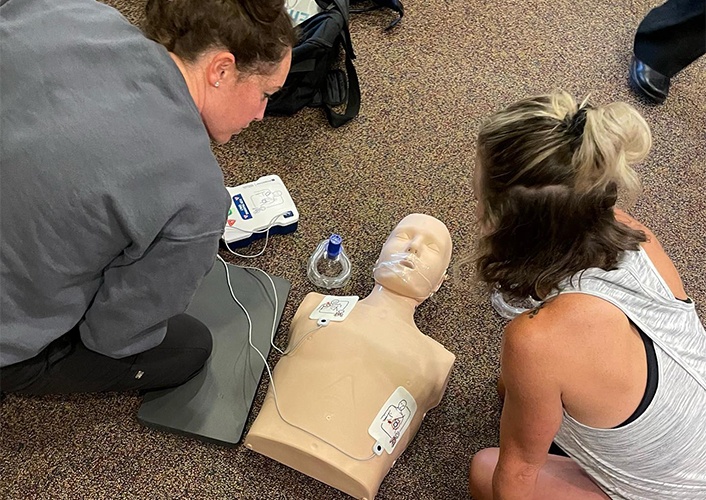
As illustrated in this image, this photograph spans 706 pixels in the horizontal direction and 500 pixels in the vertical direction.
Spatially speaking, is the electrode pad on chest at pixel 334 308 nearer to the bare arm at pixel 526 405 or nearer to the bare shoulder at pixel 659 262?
the bare arm at pixel 526 405

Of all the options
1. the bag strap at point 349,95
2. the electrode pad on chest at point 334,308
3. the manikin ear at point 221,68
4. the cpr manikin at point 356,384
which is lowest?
the cpr manikin at point 356,384

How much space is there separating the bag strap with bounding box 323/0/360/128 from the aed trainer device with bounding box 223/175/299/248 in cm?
27

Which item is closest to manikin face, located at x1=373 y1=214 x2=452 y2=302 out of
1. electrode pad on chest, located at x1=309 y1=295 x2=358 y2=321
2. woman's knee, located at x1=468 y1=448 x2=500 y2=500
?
electrode pad on chest, located at x1=309 y1=295 x2=358 y2=321

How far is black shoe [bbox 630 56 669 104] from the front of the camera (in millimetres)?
1852

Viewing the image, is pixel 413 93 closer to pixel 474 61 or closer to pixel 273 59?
pixel 474 61

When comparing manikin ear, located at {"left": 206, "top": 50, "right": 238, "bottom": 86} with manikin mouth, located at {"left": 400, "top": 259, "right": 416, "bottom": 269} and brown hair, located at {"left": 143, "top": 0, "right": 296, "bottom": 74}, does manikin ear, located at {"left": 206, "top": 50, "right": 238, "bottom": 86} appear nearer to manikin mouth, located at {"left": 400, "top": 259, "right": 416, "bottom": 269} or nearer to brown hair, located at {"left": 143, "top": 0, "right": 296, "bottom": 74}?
brown hair, located at {"left": 143, "top": 0, "right": 296, "bottom": 74}

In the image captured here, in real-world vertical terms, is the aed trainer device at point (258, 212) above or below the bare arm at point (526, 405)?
below

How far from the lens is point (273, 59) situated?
900 mm

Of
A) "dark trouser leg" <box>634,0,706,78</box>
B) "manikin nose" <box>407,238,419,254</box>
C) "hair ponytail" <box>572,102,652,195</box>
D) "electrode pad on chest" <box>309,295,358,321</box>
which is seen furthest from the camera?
"dark trouser leg" <box>634,0,706,78</box>

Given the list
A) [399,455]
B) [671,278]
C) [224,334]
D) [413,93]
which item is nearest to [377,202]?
[413,93]

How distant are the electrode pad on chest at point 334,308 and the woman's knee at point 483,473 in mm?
372

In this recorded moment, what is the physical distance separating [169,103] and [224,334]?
2.09ft

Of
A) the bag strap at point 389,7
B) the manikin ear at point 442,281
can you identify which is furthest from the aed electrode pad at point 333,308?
the bag strap at point 389,7

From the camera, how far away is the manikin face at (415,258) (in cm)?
133
